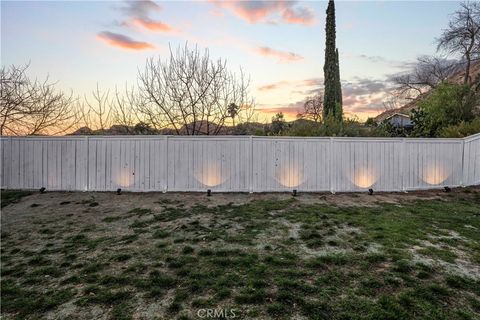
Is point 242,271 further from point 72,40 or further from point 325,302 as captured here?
point 72,40

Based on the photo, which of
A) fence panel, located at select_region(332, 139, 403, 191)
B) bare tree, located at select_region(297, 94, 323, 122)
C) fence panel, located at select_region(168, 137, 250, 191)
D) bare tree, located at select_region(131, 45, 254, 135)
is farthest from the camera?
bare tree, located at select_region(297, 94, 323, 122)

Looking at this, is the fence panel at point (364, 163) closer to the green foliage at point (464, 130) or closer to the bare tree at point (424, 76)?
the green foliage at point (464, 130)

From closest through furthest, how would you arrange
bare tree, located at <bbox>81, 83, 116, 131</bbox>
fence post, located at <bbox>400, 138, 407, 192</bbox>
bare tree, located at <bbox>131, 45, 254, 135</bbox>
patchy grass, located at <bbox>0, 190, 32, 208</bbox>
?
patchy grass, located at <bbox>0, 190, 32, 208</bbox>, fence post, located at <bbox>400, 138, 407, 192</bbox>, bare tree, located at <bbox>131, 45, 254, 135</bbox>, bare tree, located at <bbox>81, 83, 116, 131</bbox>

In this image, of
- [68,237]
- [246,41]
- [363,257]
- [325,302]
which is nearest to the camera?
[325,302]

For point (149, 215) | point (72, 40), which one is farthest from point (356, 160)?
point (72, 40)

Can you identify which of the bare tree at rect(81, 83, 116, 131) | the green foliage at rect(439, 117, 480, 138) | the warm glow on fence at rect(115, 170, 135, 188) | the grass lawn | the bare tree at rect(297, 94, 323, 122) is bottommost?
the grass lawn

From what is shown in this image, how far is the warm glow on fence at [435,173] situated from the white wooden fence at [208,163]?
51 cm

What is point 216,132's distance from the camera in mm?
11594

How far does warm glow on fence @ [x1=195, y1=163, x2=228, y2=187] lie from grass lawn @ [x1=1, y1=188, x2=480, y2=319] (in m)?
1.12

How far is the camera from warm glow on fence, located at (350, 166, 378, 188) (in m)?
8.09

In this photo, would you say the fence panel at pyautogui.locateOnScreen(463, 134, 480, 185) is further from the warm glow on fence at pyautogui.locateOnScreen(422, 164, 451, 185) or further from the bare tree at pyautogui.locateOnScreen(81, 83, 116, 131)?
the bare tree at pyautogui.locateOnScreen(81, 83, 116, 131)

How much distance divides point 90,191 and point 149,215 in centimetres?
305

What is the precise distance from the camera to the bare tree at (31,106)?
9.47 meters

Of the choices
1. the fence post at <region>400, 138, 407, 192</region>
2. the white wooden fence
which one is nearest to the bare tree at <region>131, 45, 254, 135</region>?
the white wooden fence
